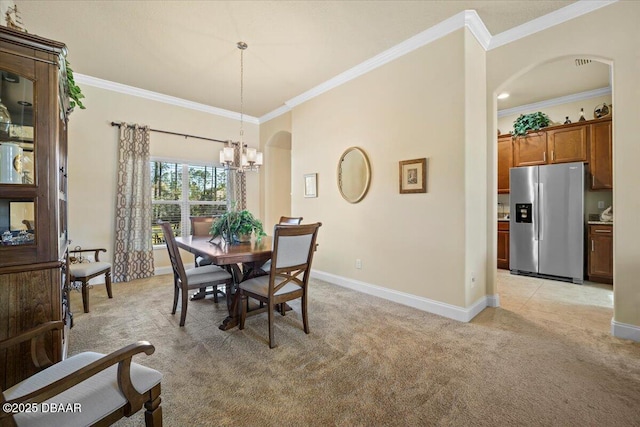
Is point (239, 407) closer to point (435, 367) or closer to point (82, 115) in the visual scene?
point (435, 367)

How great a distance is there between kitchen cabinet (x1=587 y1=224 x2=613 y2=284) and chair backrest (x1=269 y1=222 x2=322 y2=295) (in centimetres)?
441

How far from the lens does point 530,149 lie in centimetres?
470

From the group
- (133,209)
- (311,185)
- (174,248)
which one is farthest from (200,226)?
(311,185)

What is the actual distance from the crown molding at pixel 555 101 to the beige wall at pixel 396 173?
2851 millimetres

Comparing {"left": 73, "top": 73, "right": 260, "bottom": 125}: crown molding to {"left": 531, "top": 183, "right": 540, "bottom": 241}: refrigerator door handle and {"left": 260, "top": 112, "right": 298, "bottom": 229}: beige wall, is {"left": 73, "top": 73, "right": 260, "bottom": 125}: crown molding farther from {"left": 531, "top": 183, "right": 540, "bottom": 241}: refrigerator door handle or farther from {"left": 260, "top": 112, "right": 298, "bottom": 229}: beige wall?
{"left": 531, "top": 183, "right": 540, "bottom": 241}: refrigerator door handle

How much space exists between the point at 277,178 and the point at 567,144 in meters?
5.19

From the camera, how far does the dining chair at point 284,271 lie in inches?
86.0

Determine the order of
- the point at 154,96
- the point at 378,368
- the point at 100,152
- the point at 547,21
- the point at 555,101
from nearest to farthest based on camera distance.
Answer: the point at 378,368 → the point at 547,21 → the point at 100,152 → the point at 154,96 → the point at 555,101

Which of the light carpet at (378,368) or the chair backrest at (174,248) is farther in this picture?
the chair backrest at (174,248)

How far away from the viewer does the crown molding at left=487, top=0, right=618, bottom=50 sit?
2.45 m

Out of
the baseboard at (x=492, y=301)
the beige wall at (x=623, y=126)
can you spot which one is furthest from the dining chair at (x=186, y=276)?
the beige wall at (x=623, y=126)

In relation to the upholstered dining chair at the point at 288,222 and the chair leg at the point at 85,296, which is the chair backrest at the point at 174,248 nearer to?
the upholstered dining chair at the point at 288,222

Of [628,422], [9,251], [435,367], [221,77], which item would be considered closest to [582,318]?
[628,422]

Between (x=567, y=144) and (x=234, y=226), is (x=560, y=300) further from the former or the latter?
(x=234, y=226)
